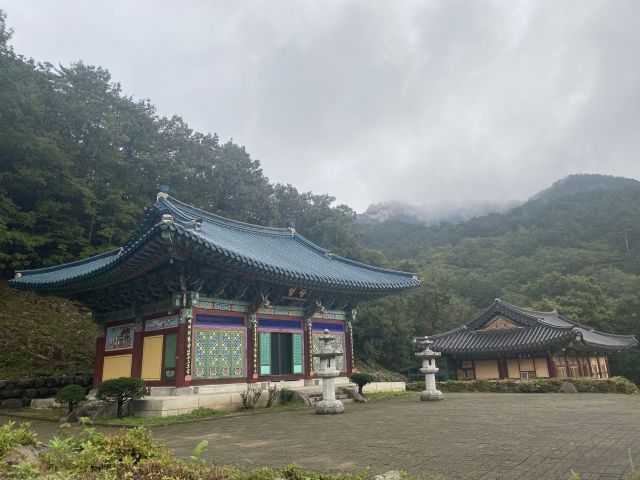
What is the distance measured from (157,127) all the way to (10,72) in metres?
18.5

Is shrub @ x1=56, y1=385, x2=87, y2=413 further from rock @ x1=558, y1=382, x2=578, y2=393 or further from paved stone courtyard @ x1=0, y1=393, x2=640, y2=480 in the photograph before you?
rock @ x1=558, y1=382, x2=578, y2=393

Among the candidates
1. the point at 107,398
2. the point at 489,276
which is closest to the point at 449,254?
the point at 489,276

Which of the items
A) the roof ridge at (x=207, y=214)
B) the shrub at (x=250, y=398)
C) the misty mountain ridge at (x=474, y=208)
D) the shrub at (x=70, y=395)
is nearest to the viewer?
the shrub at (x=70, y=395)

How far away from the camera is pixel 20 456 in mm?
5195

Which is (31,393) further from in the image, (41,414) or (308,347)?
(308,347)

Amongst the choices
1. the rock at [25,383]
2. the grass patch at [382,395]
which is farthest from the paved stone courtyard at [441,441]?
the rock at [25,383]

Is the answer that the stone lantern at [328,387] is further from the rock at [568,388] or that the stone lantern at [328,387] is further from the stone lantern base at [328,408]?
the rock at [568,388]

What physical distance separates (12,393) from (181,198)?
2696cm

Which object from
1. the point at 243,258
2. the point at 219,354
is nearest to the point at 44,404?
the point at 219,354

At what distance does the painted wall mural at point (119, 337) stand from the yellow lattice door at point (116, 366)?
376mm

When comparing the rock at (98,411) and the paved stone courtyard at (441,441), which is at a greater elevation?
the rock at (98,411)

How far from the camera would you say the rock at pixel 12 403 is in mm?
17438

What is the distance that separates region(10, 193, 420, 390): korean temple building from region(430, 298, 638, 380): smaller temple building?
38.8ft

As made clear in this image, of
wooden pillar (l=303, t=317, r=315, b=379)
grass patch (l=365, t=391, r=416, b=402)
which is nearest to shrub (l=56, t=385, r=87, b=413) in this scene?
wooden pillar (l=303, t=317, r=315, b=379)
